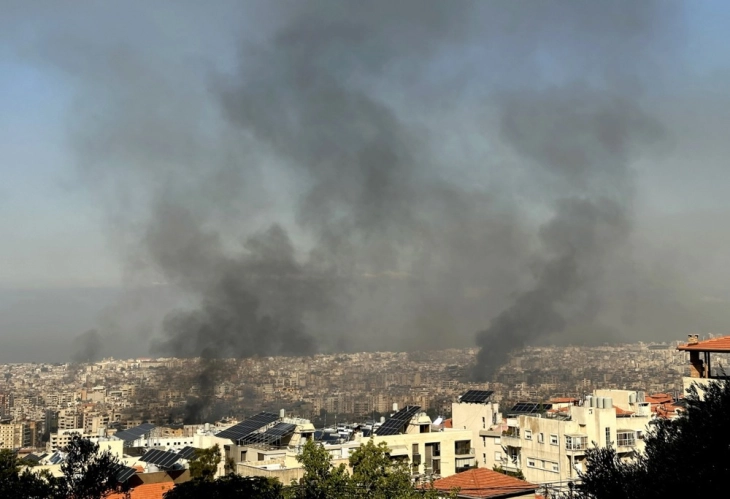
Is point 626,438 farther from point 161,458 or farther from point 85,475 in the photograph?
point 85,475

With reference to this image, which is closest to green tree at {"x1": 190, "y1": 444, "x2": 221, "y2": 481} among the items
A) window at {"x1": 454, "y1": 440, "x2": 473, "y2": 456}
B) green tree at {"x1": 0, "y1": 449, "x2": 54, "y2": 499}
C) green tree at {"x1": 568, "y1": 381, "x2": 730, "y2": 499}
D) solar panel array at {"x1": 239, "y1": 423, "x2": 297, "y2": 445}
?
solar panel array at {"x1": 239, "y1": 423, "x2": 297, "y2": 445}

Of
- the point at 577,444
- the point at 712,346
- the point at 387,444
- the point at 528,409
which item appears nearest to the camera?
the point at 712,346

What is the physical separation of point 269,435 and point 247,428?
1985mm

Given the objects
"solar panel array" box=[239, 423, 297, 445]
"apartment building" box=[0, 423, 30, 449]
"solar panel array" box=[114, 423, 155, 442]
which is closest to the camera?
"solar panel array" box=[239, 423, 297, 445]

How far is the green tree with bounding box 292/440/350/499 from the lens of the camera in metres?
17.4

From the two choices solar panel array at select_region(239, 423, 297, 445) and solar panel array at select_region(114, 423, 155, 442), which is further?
solar panel array at select_region(114, 423, 155, 442)

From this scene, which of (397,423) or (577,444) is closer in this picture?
(577,444)

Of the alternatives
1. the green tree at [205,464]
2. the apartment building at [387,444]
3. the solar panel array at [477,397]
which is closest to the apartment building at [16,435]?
the apartment building at [387,444]

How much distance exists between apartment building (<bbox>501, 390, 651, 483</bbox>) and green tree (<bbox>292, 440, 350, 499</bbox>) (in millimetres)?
10862

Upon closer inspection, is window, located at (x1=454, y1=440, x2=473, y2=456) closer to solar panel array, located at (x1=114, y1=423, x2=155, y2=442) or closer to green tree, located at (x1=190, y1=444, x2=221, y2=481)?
green tree, located at (x1=190, y1=444, x2=221, y2=481)

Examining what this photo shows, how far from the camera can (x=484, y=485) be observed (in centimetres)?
1947

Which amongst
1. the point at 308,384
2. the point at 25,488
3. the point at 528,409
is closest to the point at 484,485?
the point at 25,488

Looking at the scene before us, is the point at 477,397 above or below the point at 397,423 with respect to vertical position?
above

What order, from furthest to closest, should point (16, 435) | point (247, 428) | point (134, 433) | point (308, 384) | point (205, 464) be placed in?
1. point (308, 384)
2. point (16, 435)
3. point (134, 433)
4. point (247, 428)
5. point (205, 464)
